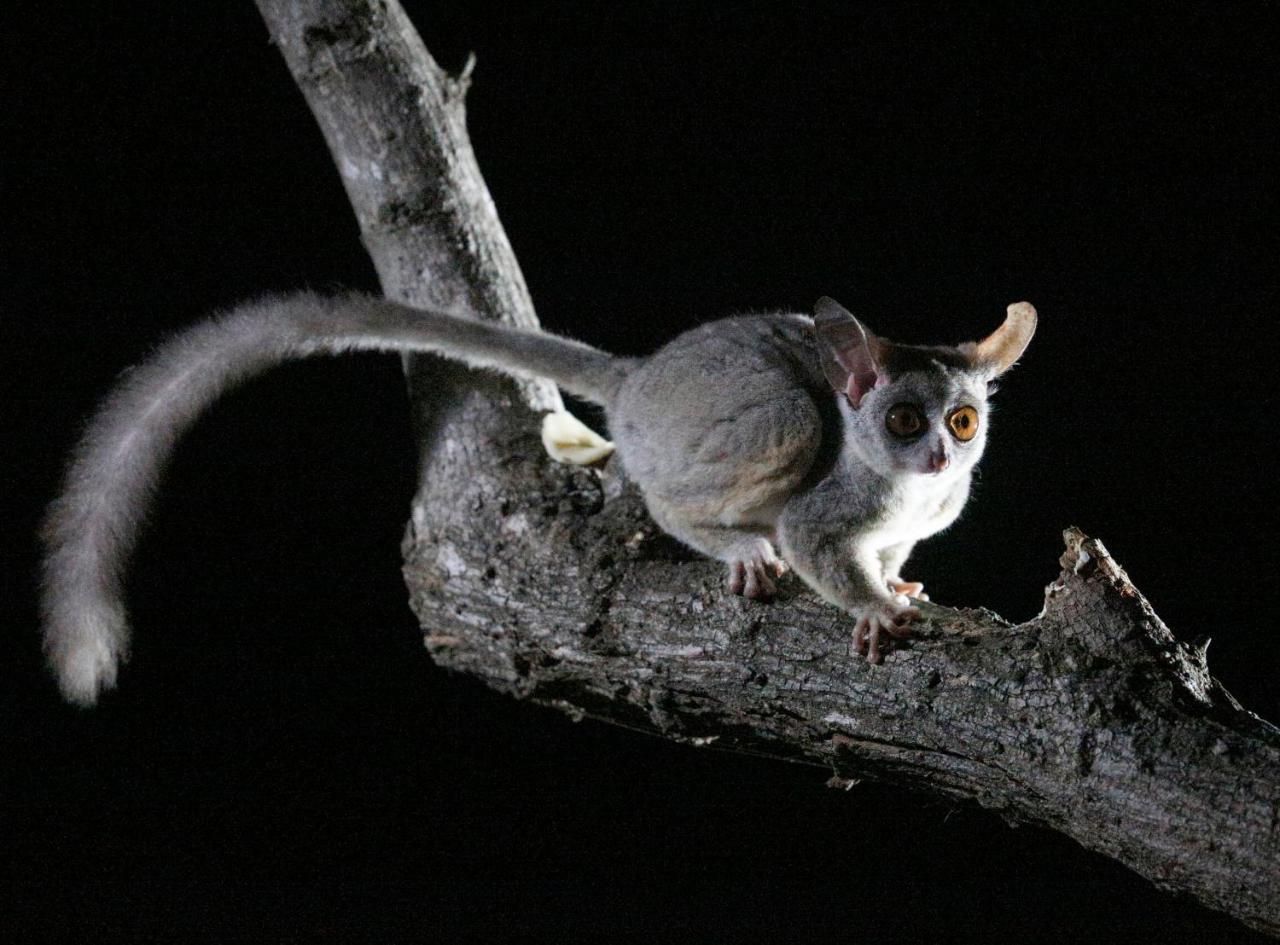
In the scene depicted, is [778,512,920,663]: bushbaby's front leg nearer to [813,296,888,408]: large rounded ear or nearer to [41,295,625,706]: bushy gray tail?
[813,296,888,408]: large rounded ear

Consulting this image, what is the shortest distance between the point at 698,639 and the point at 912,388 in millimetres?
861

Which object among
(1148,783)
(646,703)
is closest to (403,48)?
(646,703)

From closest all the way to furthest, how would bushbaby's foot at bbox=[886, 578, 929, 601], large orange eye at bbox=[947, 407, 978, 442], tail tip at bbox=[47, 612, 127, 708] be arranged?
large orange eye at bbox=[947, 407, 978, 442] → tail tip at bbox=[47, 612, 127, 708] → bushbaby's foot at bbox=[886, 578, 929, 601]

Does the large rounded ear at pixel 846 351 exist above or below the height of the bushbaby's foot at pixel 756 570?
above

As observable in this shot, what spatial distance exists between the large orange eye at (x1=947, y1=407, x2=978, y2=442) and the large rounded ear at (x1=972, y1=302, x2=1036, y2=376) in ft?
0.53

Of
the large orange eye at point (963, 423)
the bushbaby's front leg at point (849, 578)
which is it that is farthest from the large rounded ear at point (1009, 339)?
the bushbaby's front leg at point (849, 578)

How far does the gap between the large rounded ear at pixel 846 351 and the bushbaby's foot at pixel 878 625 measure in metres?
0.53

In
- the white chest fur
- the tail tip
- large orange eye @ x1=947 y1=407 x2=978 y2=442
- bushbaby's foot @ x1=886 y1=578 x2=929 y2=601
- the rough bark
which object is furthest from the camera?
bushbaby's foot @ x1=886 y1=578 x2=929 y2=601

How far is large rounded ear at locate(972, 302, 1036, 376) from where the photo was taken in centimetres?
293

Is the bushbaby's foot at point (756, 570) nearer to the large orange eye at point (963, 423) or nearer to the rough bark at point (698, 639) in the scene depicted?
the rough bark at point (698, 639)

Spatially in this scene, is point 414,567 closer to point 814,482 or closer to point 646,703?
point 646,703

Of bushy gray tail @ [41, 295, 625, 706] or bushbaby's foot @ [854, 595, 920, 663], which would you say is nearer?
bushbaby's foot @ [854, 595, 920, 663]

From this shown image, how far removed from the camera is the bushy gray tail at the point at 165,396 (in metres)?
3.17

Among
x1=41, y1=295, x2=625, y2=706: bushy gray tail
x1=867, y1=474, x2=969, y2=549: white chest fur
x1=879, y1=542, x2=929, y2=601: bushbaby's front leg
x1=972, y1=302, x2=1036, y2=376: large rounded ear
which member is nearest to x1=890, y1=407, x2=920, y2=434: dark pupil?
x1=867, y1=474, x2=969, y2=549: white chest fur
